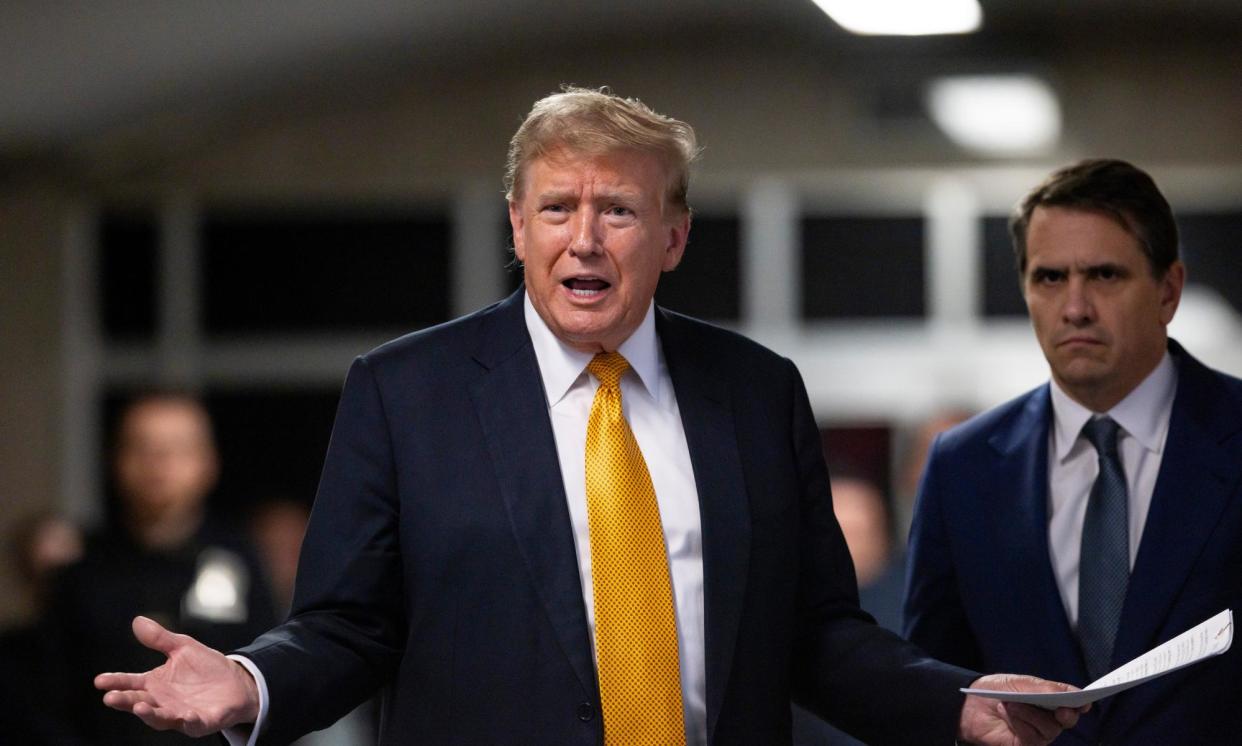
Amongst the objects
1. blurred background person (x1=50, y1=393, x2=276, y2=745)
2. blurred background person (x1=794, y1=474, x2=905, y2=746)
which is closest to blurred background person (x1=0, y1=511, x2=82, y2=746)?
blurred background person (x1=50, y1=393, x2=276, y2=745)

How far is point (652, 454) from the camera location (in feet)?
8.15

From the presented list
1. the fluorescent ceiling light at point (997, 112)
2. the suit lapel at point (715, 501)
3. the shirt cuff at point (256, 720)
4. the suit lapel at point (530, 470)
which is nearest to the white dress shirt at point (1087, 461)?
the suit lapel at point (715, 501)

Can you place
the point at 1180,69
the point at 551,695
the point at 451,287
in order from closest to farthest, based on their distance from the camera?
the point at 551,695, the point at 1180,69, the point at 451,287

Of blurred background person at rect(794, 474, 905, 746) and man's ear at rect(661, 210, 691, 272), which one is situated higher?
man's ear at rect(661, 210, 691, 272)

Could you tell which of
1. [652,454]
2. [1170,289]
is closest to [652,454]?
[652,454]

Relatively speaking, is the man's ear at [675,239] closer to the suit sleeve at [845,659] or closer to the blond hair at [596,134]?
the blond hair at [596,134]

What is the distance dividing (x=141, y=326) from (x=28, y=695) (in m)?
5.26

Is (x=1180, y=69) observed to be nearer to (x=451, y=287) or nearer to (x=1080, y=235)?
(x=451, y=287)

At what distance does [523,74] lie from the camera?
30.3 ft

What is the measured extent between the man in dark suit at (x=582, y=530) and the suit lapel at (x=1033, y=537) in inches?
13.0

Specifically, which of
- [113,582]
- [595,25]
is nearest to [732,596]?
[113,582]

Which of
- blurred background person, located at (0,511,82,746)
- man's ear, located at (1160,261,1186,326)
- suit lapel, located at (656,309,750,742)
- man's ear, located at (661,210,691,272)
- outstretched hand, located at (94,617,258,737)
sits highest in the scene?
man's ear, located at (661,210,691,272)

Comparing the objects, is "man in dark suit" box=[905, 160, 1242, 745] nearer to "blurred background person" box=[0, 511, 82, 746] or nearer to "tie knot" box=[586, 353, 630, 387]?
"tie knot" box=[586, 353, 630, 387]

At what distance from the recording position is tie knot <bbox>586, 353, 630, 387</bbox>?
8.21 ft
